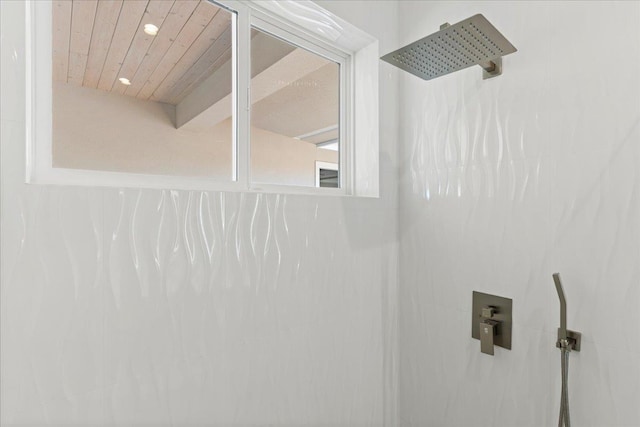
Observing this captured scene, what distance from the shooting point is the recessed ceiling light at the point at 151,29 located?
1107mm

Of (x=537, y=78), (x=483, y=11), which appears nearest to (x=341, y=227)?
(x=537, y=78)

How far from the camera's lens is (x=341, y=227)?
1353 millimetres

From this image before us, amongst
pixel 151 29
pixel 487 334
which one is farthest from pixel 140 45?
pixel 487 334

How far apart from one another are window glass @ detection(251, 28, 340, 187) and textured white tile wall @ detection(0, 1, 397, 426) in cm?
20

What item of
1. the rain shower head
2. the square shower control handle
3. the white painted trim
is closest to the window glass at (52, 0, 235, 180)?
the white painted trim

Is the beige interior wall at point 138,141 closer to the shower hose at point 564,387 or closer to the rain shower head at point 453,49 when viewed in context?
the rain shower head at point 453,49

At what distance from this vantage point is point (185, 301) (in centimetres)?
95

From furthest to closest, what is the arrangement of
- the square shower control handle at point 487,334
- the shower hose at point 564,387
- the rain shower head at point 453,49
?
the square shower control handle at point 487,334, the shower hose at point 564,387, the rain shower head at point 453,49

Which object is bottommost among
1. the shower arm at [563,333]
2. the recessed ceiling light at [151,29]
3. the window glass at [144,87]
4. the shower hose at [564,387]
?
the shower hose at [564,387]

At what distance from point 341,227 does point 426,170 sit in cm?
45

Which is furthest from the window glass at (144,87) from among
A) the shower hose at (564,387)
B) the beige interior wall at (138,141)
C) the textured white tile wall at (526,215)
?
the shower hose at (564,387)

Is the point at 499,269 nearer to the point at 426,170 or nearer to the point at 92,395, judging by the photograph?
the point at 426,170

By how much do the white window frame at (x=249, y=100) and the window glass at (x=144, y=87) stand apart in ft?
0.12

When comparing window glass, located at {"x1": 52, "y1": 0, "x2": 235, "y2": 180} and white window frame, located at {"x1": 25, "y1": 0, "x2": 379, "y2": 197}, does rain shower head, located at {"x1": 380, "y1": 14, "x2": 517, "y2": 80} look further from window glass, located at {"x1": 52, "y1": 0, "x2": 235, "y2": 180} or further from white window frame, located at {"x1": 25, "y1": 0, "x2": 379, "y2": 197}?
window glass, located at {"x1": 52, "y1": 0, "x2": 235, "y2": 180}
